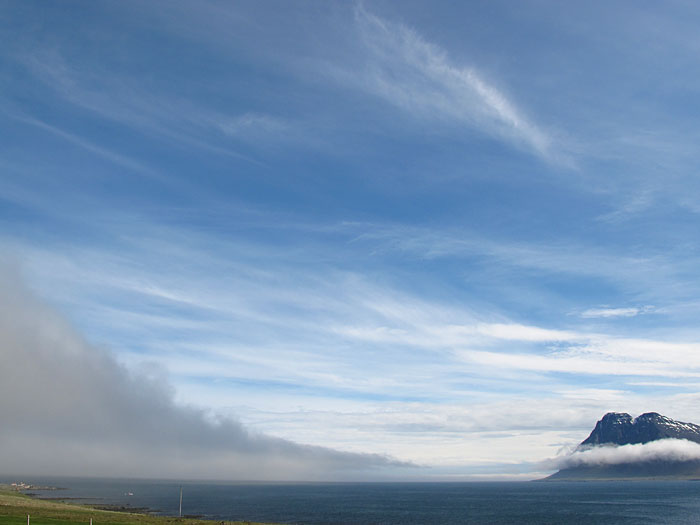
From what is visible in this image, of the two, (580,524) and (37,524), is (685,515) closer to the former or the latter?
(580,524)

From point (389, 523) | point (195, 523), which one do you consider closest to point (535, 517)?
point (389, 523)

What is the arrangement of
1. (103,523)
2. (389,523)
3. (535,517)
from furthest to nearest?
(535,517), (389,523), (103,523)

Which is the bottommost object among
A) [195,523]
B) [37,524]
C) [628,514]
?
[628,514]

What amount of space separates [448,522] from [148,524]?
85087mm

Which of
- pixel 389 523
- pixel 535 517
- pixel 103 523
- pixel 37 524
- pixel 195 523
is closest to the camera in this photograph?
pixel 37 524

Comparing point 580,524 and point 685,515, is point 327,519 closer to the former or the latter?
point 580,524

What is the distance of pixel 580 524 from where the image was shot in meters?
142

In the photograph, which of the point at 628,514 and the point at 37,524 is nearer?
the point at 37,524

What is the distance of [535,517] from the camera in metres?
166

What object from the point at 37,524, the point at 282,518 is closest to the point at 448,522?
the point at 282,518

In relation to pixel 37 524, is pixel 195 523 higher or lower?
lower

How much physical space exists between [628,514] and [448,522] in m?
73.1

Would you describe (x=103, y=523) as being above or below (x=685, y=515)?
above

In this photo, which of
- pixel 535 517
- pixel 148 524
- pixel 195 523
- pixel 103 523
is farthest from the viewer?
pixel 535 517
